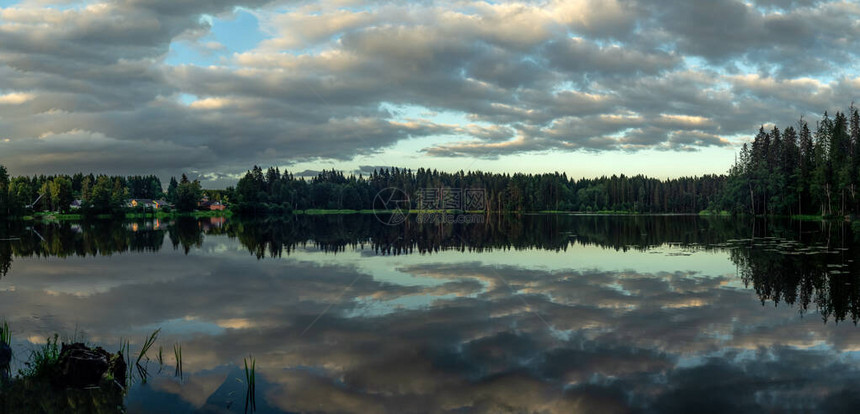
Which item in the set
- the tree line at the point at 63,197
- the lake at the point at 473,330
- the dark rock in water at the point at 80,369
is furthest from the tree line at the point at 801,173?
the tree line at the point at 63,197

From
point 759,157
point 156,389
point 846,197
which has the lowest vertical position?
point 156,389

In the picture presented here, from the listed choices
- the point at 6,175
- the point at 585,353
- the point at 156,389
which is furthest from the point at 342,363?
the point at 6,175

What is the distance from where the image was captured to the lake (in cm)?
1170

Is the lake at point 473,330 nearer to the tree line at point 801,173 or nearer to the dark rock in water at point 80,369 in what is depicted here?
the dark rock in water at point 80,369

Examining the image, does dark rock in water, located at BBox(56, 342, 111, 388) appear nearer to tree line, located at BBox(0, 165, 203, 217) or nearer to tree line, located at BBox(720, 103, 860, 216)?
tree line, located at BBox(720, 103, 860, 216)

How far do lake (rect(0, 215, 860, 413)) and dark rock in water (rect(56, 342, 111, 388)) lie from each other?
1.28 meters

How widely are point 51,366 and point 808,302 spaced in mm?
27443

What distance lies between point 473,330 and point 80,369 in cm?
1161

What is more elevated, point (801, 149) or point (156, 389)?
point (801, 149)

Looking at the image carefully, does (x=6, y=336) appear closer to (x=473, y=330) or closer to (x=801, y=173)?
(x=473, y=330)

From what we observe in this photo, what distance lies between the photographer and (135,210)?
173m

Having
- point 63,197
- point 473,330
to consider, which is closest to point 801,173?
point 473,330

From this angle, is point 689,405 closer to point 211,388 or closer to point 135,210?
point 211,388

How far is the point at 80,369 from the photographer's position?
1270 centimetres
